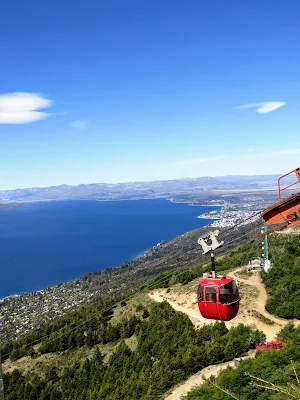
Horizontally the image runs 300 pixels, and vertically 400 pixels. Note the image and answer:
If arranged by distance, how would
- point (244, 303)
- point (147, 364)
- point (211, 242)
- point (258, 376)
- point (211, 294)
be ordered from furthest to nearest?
1. point (244, 303)
2. point (147, 364)
3. point (258, 376)
4. point (211, 294)
5. point (211, 242)

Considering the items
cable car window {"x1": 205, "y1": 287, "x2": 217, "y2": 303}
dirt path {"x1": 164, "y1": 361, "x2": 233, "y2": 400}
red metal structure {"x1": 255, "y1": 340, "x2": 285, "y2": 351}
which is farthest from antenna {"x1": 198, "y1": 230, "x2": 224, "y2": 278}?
red metal structure {"x1": 255, "y1": 340, "x2": 285, "y2": 351}

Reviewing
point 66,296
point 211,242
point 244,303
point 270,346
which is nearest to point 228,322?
point 244,303

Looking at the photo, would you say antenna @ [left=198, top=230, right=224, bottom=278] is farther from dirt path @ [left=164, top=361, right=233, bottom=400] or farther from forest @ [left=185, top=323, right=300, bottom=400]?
dirt path @ [left=164, top=361, right=233, bottom=400]

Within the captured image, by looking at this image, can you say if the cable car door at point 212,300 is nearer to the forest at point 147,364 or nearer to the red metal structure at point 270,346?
the forest at point 147,364

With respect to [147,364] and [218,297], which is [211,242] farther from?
[147,364]

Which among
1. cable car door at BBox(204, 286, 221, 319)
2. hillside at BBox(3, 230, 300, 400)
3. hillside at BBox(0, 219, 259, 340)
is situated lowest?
hillside at BBox(0, 219, 259, 340)

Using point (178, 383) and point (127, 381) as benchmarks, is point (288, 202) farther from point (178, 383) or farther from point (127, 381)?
point (127, 381)
